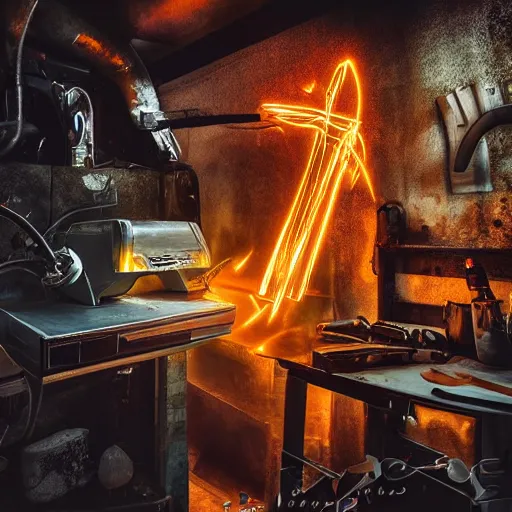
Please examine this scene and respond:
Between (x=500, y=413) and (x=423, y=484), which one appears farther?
(x=423, y=484)

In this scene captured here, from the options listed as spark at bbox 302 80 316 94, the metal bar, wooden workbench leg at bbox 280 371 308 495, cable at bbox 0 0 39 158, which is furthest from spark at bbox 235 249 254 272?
cable at bbox 0 0 39 158

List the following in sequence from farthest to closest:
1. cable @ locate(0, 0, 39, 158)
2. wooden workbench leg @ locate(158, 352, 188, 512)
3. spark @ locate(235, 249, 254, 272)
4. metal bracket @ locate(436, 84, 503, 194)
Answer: spark @ locate(235, 249, 254, 272) < wooden workbench leg @ locate(158, 352, 188, 512) < cable @ locate(0, 0, 39, 158) < metal bracket @ locate(436, 84, 503, 194)

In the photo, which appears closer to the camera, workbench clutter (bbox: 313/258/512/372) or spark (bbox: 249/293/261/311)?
workbench clutter (bbox: 313/258/512/372)

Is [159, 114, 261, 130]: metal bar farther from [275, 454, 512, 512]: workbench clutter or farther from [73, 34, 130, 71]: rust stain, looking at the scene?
[275, 454, 512, 512]: workbench clutter

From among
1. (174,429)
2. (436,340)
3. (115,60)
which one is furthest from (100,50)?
(436,340)

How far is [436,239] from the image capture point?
3248 millimetres

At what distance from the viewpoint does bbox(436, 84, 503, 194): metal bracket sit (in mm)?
2953

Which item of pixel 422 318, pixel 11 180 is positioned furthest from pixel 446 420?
pixel 11 180

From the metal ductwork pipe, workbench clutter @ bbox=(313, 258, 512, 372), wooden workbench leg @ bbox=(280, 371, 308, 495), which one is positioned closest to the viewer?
workbench clutter @ bbox=(313, 258, 512, 372)

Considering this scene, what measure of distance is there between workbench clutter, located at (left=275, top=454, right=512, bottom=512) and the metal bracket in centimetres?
181

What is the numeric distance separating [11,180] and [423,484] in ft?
11.2

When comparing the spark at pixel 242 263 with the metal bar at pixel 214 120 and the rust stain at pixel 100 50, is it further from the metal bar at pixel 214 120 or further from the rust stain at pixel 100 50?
the rust stain at pixel 100 50

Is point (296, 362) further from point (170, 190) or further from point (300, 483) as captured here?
point (170, 190)

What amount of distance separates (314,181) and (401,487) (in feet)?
8.36
